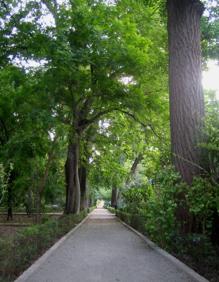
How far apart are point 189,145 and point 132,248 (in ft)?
13.2

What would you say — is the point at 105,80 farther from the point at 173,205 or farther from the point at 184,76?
the point at 173,205

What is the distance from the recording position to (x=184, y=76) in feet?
29.3

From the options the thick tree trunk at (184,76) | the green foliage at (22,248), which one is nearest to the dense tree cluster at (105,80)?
the thick tree trunk at (184,76)

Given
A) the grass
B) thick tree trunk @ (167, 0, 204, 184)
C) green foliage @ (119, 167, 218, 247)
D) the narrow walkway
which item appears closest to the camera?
the grass

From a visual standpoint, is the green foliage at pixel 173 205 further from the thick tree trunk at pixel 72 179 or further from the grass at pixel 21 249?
the thick tree trunk at pixel 72 179

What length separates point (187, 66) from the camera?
895 cm

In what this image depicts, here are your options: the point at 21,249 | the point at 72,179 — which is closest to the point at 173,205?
the point at 21,249

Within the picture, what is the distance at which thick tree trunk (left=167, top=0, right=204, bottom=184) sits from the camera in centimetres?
857

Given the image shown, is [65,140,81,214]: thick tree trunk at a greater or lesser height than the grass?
greater

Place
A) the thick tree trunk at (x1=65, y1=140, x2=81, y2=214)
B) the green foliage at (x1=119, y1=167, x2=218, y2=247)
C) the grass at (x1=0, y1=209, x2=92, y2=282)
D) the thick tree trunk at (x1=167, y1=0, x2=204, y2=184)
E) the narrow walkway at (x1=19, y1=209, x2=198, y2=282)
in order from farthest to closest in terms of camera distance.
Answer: the thick tree trunk at (x1=65, y1=140, x2=81, y2=214) → the thick tree trunk at (x1=167, y1=0, x2=204, y2=184) → the green foliage at (x1=119, y1=167, x2=218, y2=247) → the narrow walkway at (x1=19, y1=209, x2=198, y2=282) → the grass at (x1=0, y1=209, x2=92, y2=282)

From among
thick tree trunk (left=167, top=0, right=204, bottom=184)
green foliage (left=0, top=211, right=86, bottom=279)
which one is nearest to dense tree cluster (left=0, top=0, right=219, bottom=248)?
thick tree trunk (left=167, top=0, right=204, bottom=184)

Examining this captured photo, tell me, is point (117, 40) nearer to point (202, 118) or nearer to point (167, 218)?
point (202, 118)

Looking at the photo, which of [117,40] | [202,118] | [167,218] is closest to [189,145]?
[202,118]

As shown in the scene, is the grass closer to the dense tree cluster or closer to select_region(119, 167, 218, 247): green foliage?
the dense tree cluster
